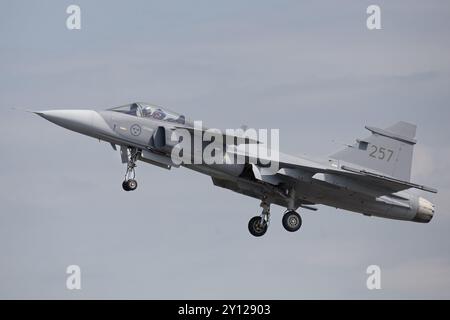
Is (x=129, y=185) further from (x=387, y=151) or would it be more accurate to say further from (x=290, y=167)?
(x=387, y=151)

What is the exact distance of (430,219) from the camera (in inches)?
1359

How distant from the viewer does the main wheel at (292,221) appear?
33.1 meters

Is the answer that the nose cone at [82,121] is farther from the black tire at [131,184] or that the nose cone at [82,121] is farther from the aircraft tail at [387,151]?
the aircraft tail at [387,151]

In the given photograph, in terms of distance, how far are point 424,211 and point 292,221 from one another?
375cm

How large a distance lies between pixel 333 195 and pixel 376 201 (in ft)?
3.91

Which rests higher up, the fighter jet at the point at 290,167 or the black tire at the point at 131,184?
the fighter jet at the point at 290,167

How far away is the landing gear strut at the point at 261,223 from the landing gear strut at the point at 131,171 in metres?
3.99

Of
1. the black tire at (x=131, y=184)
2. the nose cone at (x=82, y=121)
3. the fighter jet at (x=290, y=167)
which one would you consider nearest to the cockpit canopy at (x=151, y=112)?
the fighter jet at (x=290, y=167)

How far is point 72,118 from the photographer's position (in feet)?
102

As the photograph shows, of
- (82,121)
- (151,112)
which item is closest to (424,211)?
(151,112)

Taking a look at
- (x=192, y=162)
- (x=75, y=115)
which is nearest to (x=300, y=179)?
(x=192, y=162)

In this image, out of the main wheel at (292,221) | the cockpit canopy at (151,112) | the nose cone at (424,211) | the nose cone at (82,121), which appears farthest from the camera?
the nose cone at (424,211)

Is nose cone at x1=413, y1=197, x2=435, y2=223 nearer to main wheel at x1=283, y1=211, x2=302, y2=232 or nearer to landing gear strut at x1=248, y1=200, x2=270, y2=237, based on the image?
main wheel at x1=283, y1=211, x2=302, y2=232

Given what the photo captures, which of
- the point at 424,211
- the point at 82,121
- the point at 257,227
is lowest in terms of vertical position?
the point at 257,227
